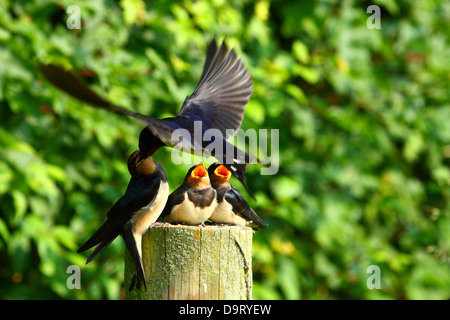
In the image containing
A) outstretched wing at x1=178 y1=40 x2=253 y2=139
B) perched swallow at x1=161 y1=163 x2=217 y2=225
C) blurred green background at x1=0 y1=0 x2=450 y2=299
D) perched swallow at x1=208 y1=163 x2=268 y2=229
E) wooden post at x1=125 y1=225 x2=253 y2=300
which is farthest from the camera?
blurred green background at x1=0 y1=0 x2=450 y2=299

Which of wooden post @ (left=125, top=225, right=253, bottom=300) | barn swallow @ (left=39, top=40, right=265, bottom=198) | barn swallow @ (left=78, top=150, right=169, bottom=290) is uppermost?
barn swallow @ (left=39, top=40, right=265, bottom=198)

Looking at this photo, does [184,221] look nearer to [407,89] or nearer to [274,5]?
[274,5]

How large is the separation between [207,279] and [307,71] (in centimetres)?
261

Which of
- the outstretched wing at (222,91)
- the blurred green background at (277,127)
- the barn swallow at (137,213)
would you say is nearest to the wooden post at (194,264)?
the barn swallow at (137,213)

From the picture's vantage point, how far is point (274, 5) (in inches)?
192

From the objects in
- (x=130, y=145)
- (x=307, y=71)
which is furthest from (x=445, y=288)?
(x=130, y=145)

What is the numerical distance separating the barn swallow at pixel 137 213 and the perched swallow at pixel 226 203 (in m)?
0.31

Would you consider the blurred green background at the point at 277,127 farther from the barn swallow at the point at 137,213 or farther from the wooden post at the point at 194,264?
the wooden post at the point at 194,264

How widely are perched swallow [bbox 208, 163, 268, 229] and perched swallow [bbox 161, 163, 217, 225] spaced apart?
0.12 metres

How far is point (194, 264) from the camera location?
6.95 ft

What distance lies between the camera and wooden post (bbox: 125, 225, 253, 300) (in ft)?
6.93

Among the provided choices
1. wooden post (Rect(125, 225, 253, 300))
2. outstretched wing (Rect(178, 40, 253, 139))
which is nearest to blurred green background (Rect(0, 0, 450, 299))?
outstretched wing (Rect(178, 40, 253, 139))

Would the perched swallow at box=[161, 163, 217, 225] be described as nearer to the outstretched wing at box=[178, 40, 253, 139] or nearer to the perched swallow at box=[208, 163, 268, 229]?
the perched swallow at box=[208, 163, 268, 229]

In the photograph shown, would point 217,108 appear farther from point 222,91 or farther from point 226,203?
point 226,203
